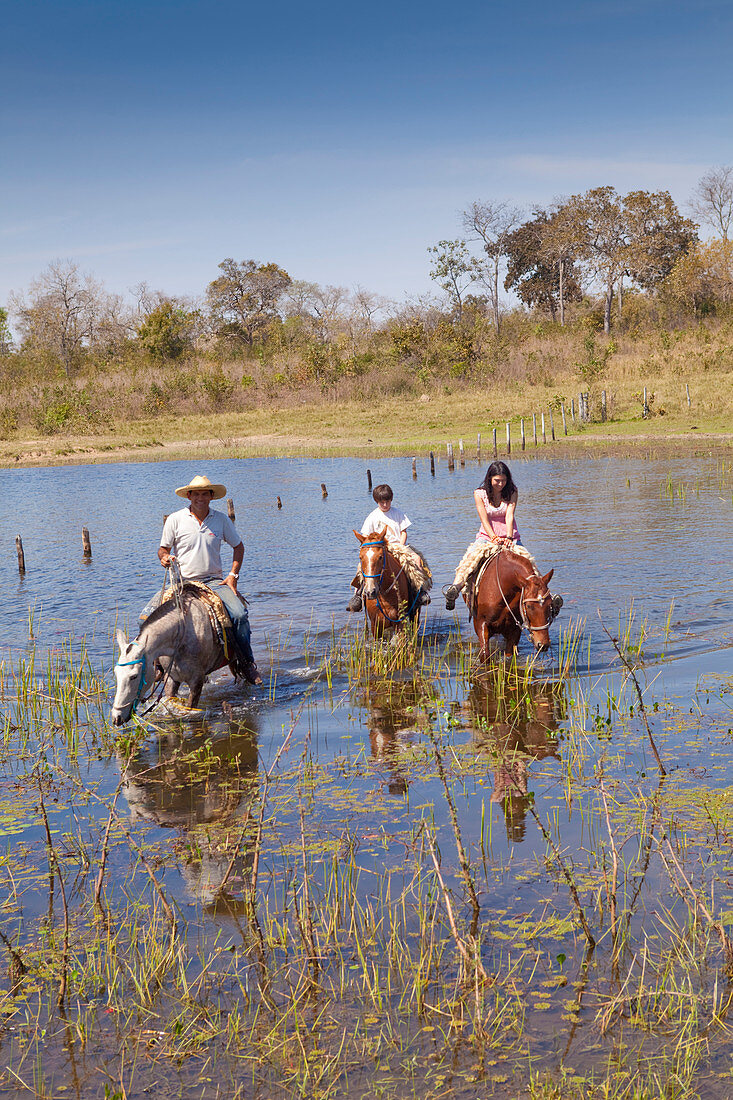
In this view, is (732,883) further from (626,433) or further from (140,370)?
(140,370)

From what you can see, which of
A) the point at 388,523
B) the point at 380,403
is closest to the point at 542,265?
the point at 380,403

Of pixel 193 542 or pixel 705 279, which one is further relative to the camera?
pixel 705 279

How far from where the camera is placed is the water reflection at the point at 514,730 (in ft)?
22.9

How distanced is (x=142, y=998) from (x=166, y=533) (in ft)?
17.9

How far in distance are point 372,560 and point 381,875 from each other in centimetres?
555

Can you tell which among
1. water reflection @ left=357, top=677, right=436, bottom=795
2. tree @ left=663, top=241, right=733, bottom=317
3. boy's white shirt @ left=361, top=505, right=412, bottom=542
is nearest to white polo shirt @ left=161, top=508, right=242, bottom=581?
water reflection @ left=357, top=677, right=436, bottom=795

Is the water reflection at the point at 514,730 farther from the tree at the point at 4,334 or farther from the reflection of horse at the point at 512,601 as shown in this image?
the tree at the point at 4,334

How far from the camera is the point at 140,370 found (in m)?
65.6

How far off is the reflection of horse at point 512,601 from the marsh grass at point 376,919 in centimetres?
141

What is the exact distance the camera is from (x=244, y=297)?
76.8m

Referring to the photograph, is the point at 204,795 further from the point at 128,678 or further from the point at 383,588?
the point at 383,588

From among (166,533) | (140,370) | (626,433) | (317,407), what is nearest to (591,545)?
(166,533)

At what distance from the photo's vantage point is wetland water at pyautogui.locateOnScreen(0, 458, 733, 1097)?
4.29m

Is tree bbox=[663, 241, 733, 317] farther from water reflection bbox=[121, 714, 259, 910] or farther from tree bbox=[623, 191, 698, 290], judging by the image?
water reflection bbox=[121, 714, 259, 910]
